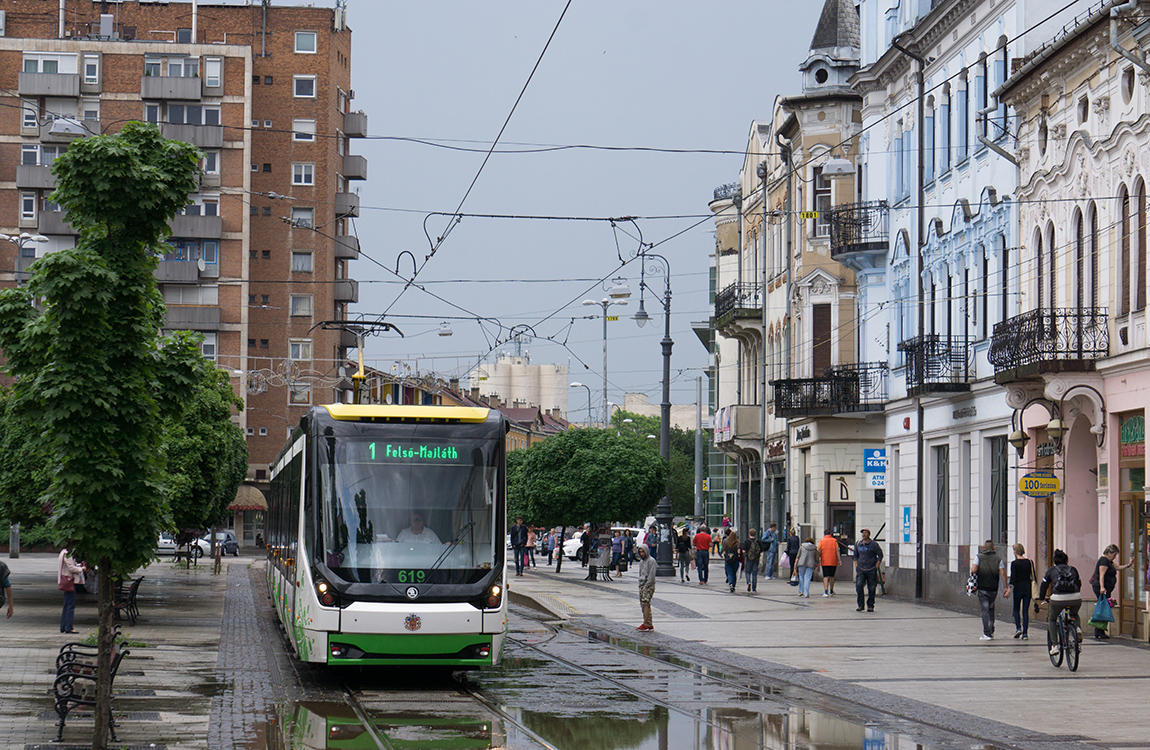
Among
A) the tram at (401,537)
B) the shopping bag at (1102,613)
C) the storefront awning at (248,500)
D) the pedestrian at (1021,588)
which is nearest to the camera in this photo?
the tram at (401,537)

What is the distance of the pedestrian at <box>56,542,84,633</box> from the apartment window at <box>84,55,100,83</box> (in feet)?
208

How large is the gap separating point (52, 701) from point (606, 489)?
36114mm

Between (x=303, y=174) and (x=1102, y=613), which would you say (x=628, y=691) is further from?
(x=303, y=174)

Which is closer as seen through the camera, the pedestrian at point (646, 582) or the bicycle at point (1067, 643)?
the bicycle at point (1067, 643)

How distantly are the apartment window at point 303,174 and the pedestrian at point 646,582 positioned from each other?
64907mm

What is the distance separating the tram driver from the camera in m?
17.2

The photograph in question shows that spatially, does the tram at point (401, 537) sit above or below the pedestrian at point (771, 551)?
above

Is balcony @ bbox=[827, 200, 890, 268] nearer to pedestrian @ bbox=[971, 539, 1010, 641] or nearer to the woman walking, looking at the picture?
the woman walking

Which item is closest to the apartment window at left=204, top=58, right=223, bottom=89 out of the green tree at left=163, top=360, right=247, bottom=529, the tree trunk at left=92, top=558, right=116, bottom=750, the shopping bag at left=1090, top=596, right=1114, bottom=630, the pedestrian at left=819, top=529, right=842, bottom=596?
the green tree at left=163, top=360, right=247, bottom=529

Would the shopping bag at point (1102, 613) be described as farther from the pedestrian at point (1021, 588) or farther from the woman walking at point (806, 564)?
the woman walking at point (806, 564)

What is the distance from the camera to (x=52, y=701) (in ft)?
51.9

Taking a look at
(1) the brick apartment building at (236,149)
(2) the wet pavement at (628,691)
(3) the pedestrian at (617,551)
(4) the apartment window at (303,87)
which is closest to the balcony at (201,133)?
(1) the brick apartment building at (236,149)

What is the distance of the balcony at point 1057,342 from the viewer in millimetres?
26484

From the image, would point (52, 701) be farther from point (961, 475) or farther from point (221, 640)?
point (961, 475)
